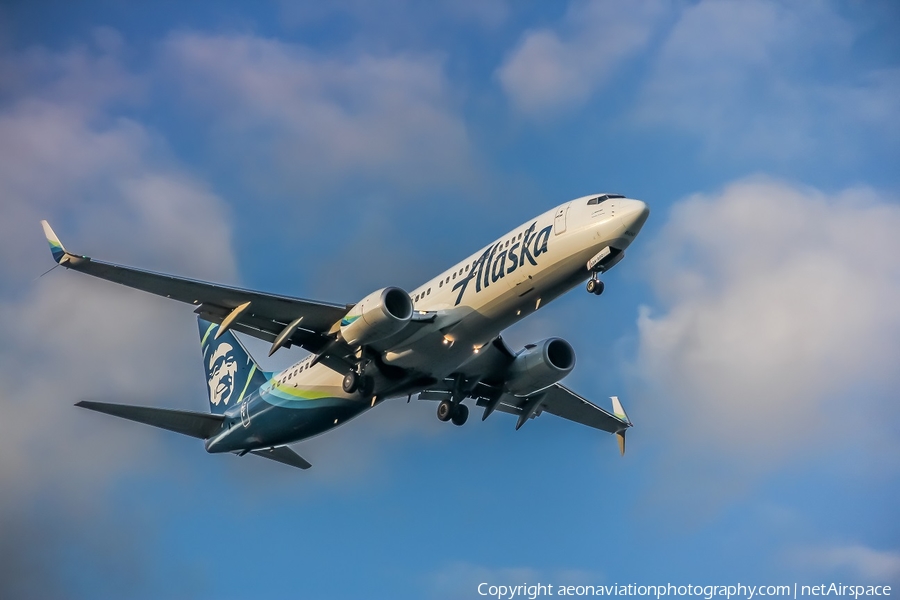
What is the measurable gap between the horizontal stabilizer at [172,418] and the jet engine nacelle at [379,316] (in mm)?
9391

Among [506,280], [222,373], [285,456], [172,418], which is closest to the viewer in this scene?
[506,280]

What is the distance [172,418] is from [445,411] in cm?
1107

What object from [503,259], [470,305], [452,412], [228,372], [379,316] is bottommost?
[452,412]

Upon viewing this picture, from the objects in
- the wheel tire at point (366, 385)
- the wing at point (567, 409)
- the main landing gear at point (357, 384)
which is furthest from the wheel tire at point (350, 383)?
the wing at point (567, 409)

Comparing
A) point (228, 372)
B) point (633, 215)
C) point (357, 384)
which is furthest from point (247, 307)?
point (633, 215)

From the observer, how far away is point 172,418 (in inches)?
1596

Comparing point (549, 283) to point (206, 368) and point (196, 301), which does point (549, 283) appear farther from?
point (206, 368)

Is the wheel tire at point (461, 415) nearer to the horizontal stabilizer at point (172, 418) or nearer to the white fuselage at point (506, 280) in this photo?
the white fuselage at point (506, 280)

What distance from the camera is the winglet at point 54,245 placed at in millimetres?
31938

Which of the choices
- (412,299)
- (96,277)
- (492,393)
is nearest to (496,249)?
(412,299)

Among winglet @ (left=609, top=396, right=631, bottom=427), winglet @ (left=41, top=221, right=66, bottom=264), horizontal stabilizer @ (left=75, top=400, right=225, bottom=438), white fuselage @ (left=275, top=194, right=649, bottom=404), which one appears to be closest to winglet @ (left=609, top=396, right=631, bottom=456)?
winglet @ (left=609, top=396, right=631, bottom=427)

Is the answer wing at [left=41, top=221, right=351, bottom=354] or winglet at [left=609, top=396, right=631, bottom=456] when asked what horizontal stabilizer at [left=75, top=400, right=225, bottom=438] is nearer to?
wing at [left=41, top=221, right=351, bottom=354]

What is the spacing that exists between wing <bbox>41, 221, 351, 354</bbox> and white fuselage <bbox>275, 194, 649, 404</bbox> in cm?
245

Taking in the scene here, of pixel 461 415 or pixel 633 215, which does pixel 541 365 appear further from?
pixel 633 215
